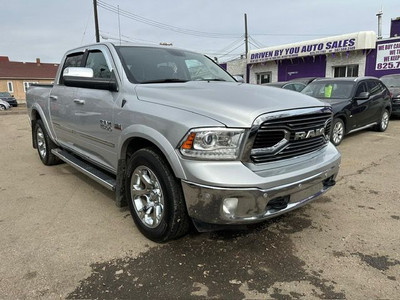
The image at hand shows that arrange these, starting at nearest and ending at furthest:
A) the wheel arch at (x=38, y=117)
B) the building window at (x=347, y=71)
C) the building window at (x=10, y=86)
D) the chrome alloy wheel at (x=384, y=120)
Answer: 1. the wheel arch at (x=38, y=117)
2. the chrome alloy wheel at (x=384, y=120)
3. the building window at (x=347, y=71)
4. the building window at (x=10, y=86)

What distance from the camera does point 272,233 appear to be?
333 centimetres

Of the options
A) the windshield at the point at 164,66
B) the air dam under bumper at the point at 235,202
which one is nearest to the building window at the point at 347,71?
the windshield at the point at 164,66

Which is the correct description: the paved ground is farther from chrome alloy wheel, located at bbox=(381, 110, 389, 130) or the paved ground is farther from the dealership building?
the dealership building

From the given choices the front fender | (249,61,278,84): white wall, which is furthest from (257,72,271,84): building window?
the front fender

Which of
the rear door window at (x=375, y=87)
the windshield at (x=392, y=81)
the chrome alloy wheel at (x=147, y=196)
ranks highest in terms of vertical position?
the windshield at (x=392, y=81)

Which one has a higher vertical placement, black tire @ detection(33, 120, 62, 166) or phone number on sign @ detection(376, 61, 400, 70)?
phone number on sign @ detection(376, 61, 400, 70)

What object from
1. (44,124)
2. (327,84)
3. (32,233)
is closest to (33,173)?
(44,124)

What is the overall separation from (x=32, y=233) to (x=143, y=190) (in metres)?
1.30

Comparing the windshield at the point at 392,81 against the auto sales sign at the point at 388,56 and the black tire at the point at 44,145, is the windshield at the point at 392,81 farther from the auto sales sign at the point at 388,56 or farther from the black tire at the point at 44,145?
the black tire at the point at 44,145

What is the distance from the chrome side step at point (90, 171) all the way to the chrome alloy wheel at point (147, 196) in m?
0.40

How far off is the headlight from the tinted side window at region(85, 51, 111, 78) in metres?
1.73

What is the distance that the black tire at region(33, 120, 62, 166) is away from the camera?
5.73 m

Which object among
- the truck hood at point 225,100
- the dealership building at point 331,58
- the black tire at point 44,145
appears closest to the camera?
the truck hood at point 225,100

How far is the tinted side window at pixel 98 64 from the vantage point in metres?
3.86
